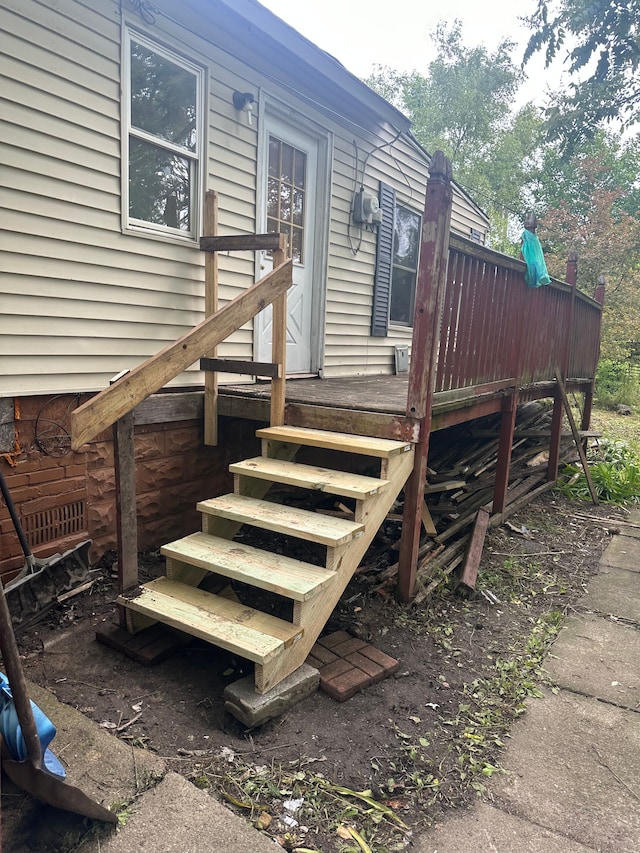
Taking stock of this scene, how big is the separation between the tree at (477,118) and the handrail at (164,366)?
23.5m

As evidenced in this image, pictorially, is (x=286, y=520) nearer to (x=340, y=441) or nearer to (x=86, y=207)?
(x=340, y=441)

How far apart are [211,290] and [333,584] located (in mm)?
2306

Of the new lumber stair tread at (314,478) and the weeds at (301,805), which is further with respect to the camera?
the new lumber stair tread at (314,478)

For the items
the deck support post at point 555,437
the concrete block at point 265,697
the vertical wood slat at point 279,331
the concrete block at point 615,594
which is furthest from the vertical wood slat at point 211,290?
the deck support post at point 555,437

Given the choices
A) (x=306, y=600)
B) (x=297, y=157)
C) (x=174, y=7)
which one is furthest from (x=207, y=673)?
(x=297, y=157)

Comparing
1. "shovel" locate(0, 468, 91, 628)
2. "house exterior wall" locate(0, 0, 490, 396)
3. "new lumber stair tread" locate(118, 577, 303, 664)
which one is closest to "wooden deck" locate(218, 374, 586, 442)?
"house exterior wall" locate(0, 0, 490, 396)

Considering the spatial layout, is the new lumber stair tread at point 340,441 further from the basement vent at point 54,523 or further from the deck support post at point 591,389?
the deck support post at point 591,389

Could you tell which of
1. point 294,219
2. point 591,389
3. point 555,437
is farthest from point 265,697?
point 591,389

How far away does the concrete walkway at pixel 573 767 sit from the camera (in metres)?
1.87

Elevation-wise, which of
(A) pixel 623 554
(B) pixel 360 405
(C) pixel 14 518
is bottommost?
(A) pixel 623 554

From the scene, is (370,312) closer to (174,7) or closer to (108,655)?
(174,7)

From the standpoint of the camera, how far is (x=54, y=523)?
3.50m

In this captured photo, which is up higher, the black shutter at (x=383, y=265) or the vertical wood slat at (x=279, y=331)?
the black shutter at (x=383, y=265)

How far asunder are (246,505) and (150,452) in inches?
48.2
